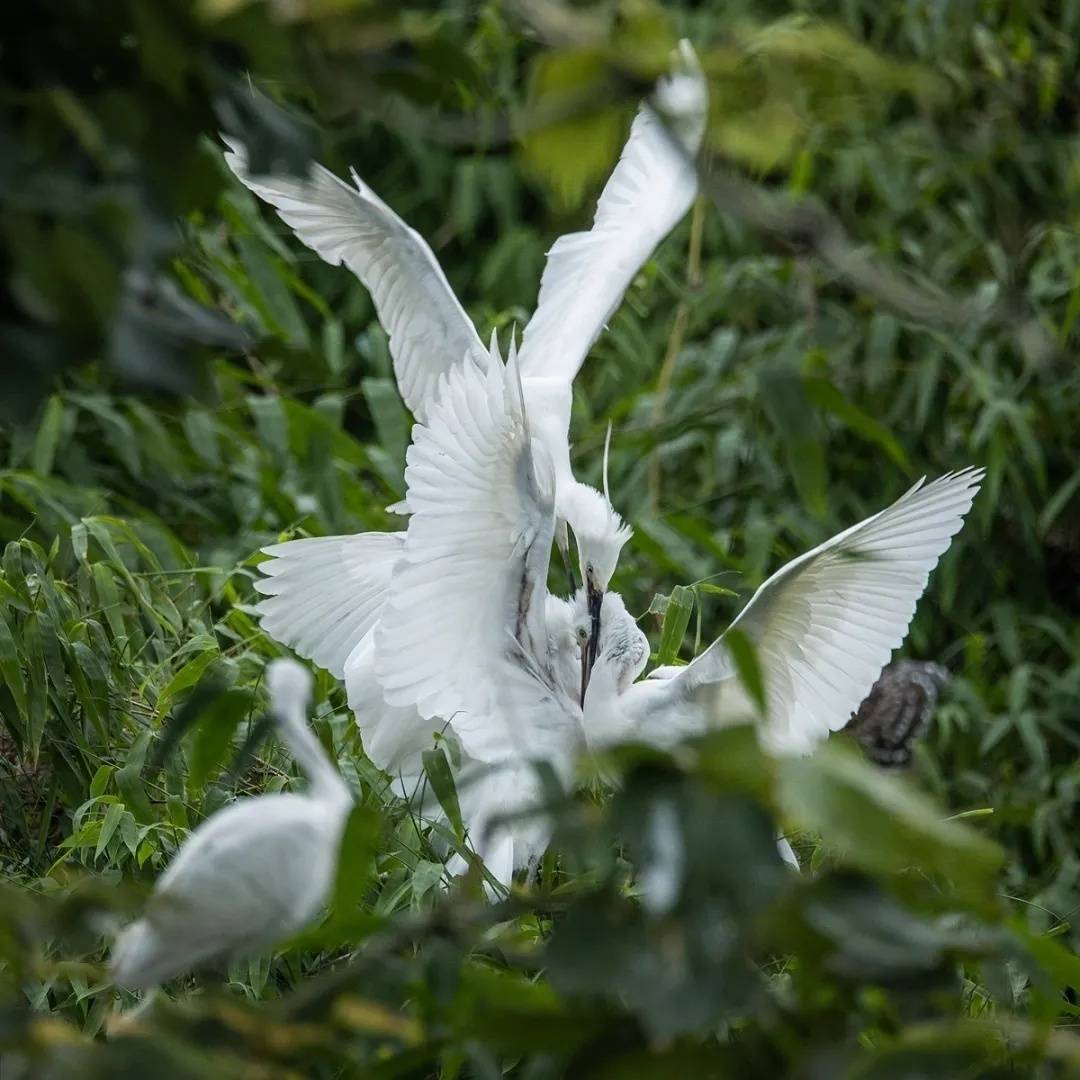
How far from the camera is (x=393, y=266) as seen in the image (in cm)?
442

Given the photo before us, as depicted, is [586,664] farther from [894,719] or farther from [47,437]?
[47,437]

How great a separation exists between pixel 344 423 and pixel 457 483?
285 cm

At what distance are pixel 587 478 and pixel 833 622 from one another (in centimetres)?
206

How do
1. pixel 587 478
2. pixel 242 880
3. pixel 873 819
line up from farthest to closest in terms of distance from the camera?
pixel 587 478, pixel 242 880, pixel 873 819

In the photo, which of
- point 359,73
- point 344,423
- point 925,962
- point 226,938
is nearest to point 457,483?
point 226,938

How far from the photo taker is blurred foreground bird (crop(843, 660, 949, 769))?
15.3 ft

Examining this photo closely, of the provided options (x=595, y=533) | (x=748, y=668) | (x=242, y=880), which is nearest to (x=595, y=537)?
(x=595, y=533)

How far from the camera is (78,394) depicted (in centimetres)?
511

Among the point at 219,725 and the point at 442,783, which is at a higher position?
the point at 219,725

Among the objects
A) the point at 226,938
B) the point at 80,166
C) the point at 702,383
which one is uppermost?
the point at 80,166

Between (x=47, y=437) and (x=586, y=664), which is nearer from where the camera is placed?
(x=586, y=664)

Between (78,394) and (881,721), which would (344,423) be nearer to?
(78,394)

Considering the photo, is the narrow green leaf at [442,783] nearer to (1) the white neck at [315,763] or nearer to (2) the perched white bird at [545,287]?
(1) the white neck at [315,763]

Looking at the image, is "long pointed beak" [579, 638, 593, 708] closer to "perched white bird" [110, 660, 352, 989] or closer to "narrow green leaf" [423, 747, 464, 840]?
"narrow green leaf" [423, 747, 464, 840]
